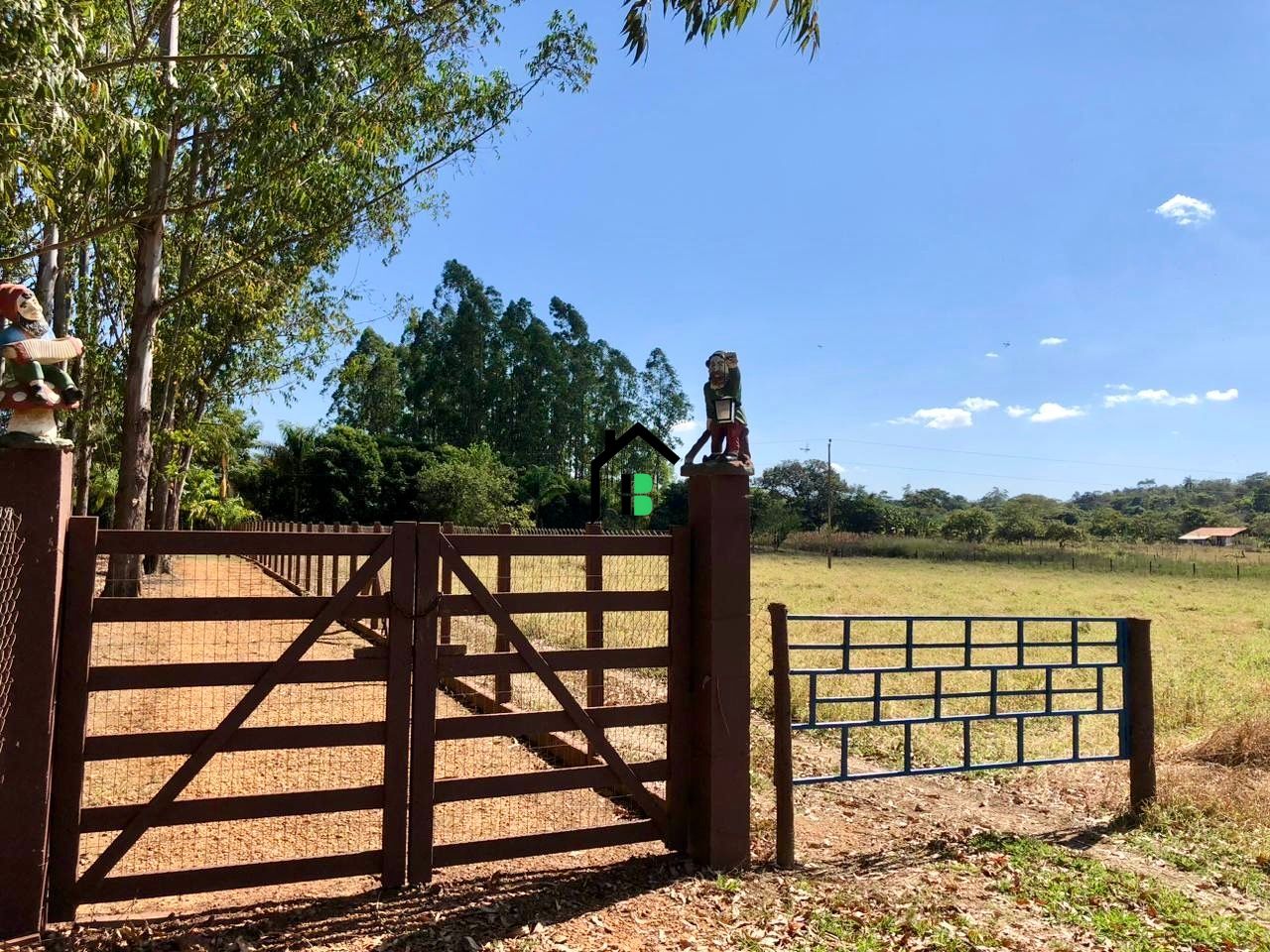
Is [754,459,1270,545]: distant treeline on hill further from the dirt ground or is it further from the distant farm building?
the dirt ground

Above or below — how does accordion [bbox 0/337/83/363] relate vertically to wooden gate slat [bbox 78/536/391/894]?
above

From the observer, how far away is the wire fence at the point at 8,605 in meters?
3.71

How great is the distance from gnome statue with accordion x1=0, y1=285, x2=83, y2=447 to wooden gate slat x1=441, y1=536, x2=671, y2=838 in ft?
5.89

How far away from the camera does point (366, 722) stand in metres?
4.53

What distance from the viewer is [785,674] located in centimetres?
500

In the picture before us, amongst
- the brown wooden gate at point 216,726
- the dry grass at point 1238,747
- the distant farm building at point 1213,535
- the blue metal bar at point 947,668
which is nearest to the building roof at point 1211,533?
the distant farm building at point 1213,535

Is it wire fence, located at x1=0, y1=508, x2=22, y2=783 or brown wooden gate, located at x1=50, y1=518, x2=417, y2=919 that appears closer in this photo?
wire fence, located at x1=0, y1=508, x2=22, y2=783

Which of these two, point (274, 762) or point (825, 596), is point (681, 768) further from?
point (825, 596)

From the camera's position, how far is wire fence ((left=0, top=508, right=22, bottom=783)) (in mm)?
3715

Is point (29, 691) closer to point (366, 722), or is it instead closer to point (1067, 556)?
point (366, 722)

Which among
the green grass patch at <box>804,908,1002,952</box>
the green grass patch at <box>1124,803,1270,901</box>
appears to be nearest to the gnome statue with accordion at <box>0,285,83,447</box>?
the green grass patch at <box>804,908,1002,952</box>

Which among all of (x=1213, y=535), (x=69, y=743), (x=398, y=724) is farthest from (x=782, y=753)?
(x=1213, y=535)

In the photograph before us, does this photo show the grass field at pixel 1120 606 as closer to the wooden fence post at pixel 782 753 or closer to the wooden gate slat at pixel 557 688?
the wooden fence post at pixel 782 753

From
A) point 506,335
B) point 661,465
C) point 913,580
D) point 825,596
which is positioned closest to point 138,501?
point 825,596
